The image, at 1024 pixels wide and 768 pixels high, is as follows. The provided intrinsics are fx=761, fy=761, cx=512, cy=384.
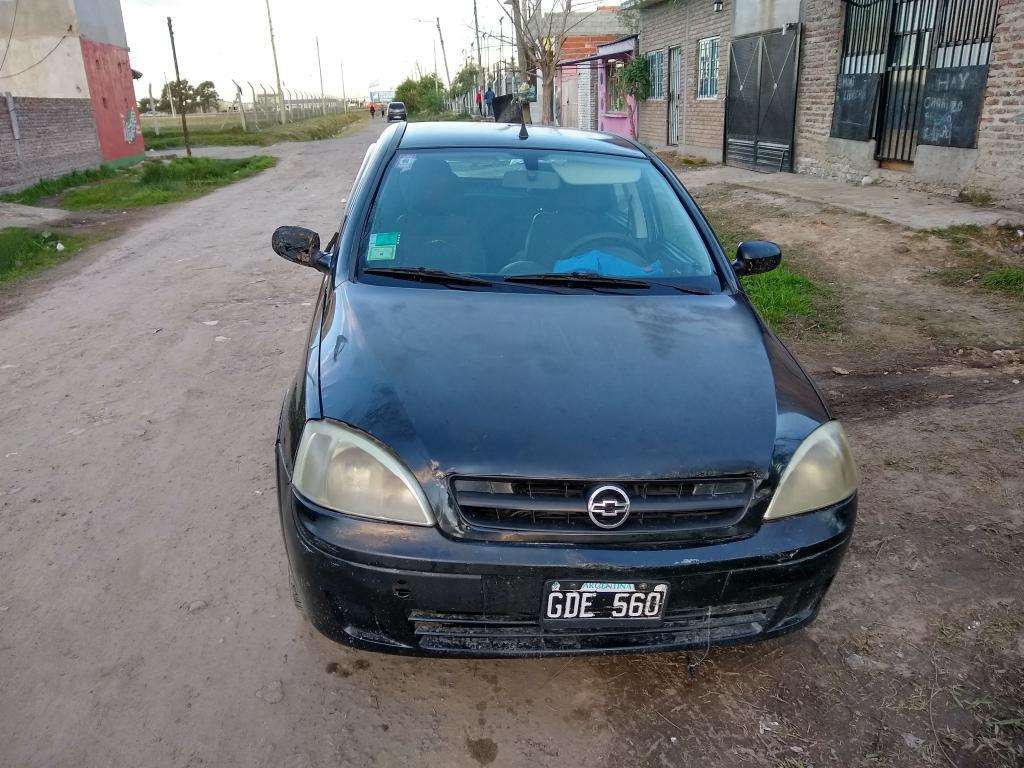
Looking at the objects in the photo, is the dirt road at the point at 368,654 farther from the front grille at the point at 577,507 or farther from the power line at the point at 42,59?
the power line at the point at 42,59

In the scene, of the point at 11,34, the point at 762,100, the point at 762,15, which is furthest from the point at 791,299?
the point at 11,34

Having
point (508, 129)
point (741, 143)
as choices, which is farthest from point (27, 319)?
point (741, 143)

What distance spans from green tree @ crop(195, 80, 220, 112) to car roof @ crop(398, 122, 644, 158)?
233 ft

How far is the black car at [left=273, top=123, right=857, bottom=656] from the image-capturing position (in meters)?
1.90

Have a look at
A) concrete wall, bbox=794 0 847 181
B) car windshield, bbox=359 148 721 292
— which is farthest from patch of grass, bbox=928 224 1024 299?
car windshield, bbox=359 148 721 292

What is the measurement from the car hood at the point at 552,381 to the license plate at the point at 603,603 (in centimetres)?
28

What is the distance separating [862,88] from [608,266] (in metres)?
10.0

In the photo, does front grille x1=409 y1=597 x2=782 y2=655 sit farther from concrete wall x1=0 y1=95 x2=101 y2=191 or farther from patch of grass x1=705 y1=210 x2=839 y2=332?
concrete wall x1=0 y1=95 x2=101 y2=191

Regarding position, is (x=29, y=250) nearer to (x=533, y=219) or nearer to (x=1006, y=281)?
(x=533, y=219)

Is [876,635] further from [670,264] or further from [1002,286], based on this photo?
[1002,286]

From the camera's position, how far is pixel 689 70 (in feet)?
57.9

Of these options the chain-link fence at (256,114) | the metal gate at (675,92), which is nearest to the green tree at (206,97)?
the chain-link fence at (256,114)

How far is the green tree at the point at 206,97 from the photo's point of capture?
66688mm

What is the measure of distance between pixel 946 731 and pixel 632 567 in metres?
1.03
